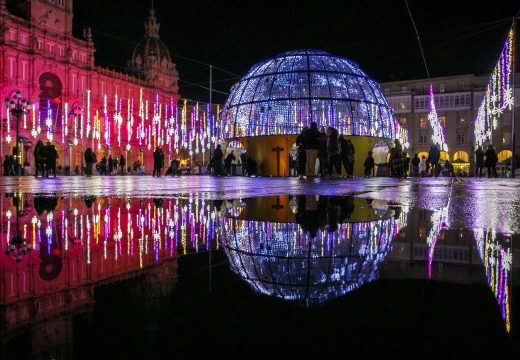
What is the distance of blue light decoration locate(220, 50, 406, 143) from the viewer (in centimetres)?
2378

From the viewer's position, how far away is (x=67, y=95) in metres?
55.4

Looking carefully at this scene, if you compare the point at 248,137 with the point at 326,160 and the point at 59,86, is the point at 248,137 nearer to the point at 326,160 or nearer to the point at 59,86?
the point at 326,160

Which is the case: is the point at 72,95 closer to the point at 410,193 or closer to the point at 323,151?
the point at 323,151

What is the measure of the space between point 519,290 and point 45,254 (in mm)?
1531

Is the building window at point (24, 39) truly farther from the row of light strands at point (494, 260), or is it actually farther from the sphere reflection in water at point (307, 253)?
the row of light strands at point (494, 260)

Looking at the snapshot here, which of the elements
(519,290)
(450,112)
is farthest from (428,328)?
(450,112)

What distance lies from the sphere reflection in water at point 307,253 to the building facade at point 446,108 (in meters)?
68.3

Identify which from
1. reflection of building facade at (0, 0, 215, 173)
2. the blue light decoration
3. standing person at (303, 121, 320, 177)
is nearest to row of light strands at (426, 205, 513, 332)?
standing person at (303, 121, 320, 177)

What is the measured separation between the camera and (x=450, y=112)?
67.5m

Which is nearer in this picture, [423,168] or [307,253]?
[307,253]

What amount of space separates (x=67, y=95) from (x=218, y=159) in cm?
3691

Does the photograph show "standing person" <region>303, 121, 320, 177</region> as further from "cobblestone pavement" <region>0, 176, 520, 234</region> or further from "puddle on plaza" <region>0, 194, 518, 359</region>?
"puddle on plaza" <region>0, 194, 518, 359</region>

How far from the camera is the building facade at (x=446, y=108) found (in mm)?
66438

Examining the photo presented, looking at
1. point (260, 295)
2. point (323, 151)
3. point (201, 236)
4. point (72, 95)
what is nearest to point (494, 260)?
point (260, 295)
